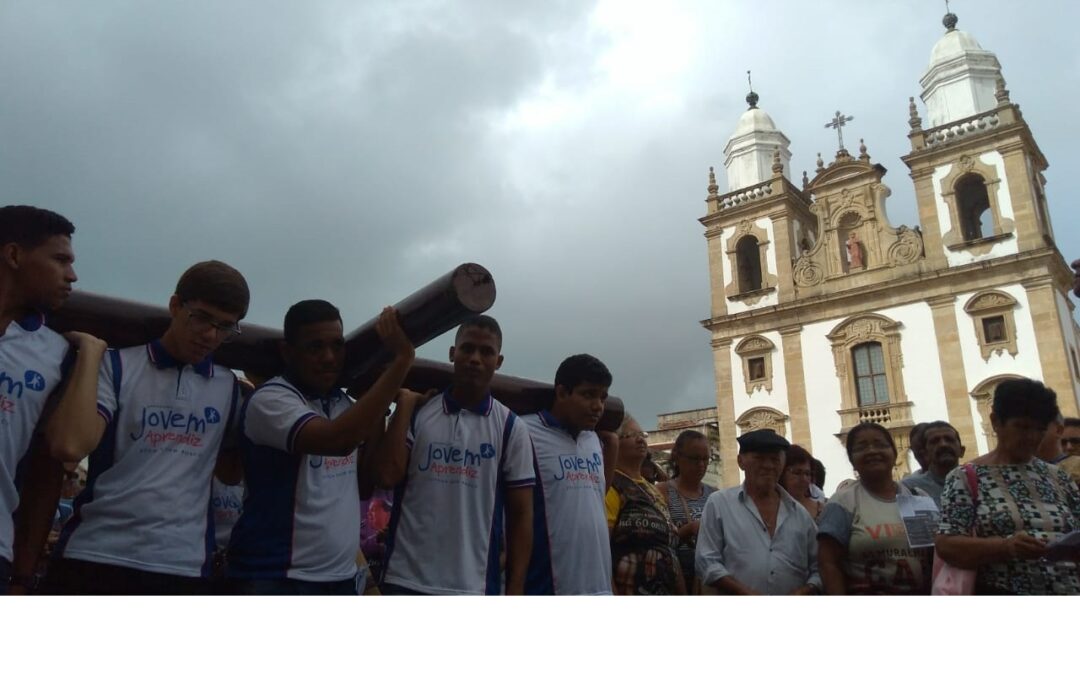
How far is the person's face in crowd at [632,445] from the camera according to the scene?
397 centimetres

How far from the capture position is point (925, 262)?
21.3 m

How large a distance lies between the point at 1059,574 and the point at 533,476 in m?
1.83

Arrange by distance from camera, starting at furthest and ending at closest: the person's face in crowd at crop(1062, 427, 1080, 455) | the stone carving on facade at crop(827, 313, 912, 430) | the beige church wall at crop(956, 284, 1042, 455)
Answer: the stone carving on facade at crop(827, 313, 912, 430) < the beige church wall at crop(956, 284, 1042, 455) < the person's face in crowd at crop(1062, 427, 1080, 455)

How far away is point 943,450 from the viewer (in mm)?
4199

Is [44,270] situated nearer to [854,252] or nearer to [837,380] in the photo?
[837,380]

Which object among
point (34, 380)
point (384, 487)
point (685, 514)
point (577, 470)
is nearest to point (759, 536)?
point (685, 514)

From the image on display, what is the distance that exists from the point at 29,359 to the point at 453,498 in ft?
4.29

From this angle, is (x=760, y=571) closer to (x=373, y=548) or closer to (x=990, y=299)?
(x=373, y=548)

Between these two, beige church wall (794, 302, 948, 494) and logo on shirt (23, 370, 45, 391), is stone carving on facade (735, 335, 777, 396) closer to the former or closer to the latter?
beige church wall (794, 302, 948, 494)

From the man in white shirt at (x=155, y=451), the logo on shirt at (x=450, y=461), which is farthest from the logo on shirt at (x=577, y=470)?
the man in white shirt at (x=155, y=451)

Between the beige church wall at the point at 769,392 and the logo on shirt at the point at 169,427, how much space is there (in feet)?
69.7

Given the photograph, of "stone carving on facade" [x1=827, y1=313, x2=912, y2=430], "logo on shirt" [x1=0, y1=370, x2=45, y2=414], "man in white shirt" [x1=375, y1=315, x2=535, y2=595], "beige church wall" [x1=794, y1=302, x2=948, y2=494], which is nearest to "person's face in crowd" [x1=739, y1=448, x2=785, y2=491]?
"man in white shirt" [x1=375, y1=315, x2=535, y2=595]

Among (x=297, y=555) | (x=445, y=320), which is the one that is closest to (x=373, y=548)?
(x=297, y=555)

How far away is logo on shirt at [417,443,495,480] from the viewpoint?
271 centimetres
